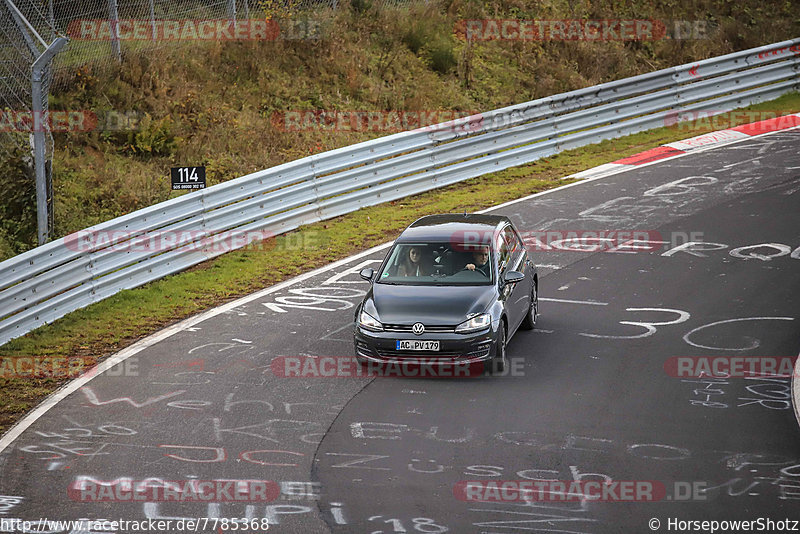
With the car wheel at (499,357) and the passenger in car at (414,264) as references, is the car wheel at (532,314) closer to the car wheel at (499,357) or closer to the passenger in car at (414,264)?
the car wheel at (499,357)

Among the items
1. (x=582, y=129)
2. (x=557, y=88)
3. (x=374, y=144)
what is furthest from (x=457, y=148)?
(x=557, y=88)

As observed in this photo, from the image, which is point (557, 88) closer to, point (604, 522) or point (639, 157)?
point (639, 157)

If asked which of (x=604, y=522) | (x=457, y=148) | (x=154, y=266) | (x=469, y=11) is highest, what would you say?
(x=469, y=11)

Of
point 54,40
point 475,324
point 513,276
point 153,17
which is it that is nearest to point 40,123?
point 54,40

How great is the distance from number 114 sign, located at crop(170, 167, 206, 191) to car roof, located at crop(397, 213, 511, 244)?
406 cm

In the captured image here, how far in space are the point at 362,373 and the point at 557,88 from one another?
1652cm

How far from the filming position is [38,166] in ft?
45.0

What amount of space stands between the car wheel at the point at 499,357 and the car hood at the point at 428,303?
374 millimetres

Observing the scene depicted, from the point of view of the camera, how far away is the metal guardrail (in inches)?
539

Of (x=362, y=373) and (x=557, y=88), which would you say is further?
(x=557, y=88)

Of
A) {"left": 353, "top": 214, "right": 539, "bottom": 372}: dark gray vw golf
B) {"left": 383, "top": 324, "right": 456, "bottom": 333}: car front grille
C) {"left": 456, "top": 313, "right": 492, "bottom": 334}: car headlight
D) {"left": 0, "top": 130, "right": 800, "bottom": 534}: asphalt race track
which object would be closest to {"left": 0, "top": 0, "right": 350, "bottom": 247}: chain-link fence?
{"left": 0, "top": 130, "right": 800, "bottom": 534}: asphalt race track

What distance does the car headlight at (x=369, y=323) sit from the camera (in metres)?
11.3

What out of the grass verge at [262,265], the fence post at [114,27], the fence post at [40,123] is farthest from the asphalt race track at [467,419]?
the fence post at [114,27]

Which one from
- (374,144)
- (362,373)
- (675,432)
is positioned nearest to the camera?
(675,432)
